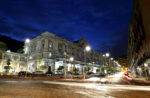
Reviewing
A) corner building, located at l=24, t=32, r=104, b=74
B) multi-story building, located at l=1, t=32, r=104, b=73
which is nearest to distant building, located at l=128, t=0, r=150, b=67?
multi-story building, located at l=1, t=32, r=104, b=73

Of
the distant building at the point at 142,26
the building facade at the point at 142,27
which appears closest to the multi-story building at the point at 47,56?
the building facade at the point at 142,27

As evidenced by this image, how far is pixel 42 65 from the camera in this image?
165 feet

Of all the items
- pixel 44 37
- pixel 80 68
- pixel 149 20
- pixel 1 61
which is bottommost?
pixel 80 68

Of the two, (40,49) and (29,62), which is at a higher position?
(40,49)

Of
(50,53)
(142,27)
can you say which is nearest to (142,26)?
(142,27)

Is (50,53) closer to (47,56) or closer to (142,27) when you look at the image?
(47,56)

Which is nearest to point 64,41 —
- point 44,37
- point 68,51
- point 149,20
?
point 68,51

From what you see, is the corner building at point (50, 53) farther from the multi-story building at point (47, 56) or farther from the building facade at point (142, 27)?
the building facade at point (142, 27)

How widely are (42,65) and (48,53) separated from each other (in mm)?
6680

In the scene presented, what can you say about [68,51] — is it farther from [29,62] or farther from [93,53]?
[93,53]

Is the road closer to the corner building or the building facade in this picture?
the building facade

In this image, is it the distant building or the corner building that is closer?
the distant building

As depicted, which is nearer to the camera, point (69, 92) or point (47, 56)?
point (69, 92)

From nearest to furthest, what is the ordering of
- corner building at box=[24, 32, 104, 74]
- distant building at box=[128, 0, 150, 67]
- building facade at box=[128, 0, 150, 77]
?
distant building at box=[128, 0, 150, 67] < building facade at box=[128, 0, 150, 77] < corner building at box=[24, 32, 104, 74]
